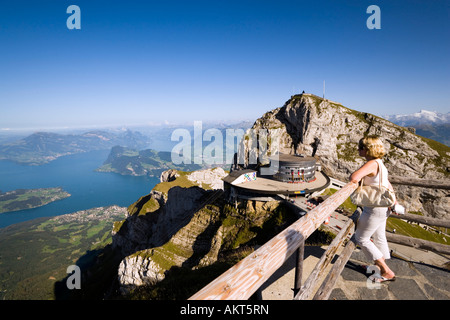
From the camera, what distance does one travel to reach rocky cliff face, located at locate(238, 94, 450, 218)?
5944 centimetres

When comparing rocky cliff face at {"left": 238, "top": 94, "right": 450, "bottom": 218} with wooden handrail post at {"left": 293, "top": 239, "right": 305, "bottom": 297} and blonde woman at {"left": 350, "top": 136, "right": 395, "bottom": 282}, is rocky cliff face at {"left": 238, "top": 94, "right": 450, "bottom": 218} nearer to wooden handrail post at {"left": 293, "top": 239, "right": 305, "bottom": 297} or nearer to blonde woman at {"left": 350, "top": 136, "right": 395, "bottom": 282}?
blonde woman at {"left": 350, "top": 136, "right": 395, "bottom": 282}

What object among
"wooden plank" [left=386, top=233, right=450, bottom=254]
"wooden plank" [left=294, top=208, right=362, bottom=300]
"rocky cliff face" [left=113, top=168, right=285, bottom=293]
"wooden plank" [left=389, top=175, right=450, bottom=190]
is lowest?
"rocky cliff face" [left=113, top=168, right=285, bottom=293]

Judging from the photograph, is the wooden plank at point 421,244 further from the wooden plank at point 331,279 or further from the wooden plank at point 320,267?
the wooden plank at point 331,279

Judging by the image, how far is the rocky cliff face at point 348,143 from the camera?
195ft

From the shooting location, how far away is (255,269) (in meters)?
2.14

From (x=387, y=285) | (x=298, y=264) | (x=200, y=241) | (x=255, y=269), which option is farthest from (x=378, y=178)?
(x=200, y=241)

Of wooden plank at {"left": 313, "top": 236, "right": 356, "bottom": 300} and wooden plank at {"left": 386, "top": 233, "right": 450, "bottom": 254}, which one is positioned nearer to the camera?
wooden plank at {"left": 313, "top": 236, "right": 356, "bottom": 300}

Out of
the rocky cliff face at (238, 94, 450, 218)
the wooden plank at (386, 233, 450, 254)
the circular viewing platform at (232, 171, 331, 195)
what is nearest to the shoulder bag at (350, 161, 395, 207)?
the wooden plank at (386, 233, 450, 254)

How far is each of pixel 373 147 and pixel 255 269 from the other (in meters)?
4.36

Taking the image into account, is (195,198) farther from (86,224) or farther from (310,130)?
(86,224)

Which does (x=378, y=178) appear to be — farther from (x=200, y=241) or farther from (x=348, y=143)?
(x=348, y=143)

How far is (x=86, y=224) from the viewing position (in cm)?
18600
